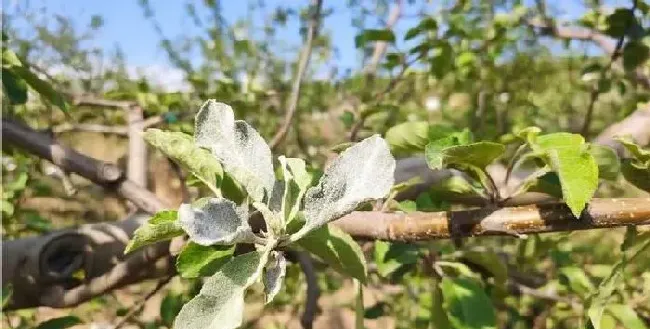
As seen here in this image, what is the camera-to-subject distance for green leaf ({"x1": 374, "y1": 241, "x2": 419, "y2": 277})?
853mm

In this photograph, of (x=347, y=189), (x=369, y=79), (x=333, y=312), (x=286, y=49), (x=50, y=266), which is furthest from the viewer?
(x=286, y=49)

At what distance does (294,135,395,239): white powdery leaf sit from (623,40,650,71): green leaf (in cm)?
114

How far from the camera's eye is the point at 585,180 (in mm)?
530

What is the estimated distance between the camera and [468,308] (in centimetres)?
81

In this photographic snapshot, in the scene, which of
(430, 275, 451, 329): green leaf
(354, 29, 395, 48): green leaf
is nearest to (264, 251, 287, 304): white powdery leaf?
(430, 275, 451, 329): green leaf

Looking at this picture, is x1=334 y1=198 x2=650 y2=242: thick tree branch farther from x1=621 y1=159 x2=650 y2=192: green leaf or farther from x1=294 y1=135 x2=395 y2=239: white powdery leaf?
x1=294 y1=135 x2=395 y2=239: white powdery leaf

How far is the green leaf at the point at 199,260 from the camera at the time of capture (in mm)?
546

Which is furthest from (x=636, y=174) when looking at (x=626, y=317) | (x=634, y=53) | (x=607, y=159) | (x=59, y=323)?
(x=634, y=53)

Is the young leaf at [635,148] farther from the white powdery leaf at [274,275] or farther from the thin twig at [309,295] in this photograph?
the thin twig at [309,295]

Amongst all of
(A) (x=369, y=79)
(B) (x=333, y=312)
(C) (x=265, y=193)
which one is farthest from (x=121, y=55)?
(C) (x=265, y=193)

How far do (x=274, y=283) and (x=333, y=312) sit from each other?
3.18 meters

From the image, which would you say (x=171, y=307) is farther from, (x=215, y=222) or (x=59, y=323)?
(x=215, y=222)

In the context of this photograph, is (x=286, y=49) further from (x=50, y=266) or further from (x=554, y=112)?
(x=50, y=266)

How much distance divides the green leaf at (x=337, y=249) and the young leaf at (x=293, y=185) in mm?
34
